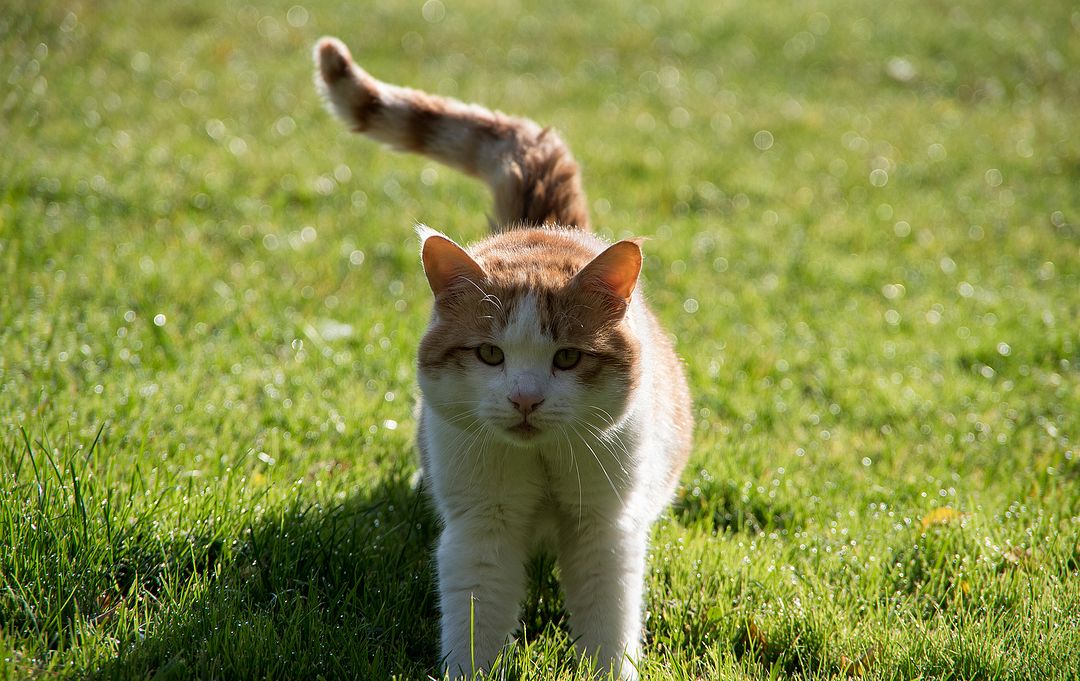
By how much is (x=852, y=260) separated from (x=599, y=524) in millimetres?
4017

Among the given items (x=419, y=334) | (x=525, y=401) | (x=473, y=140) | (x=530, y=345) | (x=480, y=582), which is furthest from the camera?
(x=419, y=334)

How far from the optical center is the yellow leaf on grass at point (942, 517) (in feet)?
11.1

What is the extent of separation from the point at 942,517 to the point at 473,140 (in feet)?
7.51

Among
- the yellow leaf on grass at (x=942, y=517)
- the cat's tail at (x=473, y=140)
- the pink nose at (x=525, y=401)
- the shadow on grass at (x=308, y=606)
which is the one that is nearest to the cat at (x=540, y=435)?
the pink nose at (x=525, y=401)

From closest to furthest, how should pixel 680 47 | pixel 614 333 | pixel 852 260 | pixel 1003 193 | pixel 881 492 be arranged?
pixel 614 333, pixel 881 492, pixel 852 260, pixel 1003 193, pixel 680 47

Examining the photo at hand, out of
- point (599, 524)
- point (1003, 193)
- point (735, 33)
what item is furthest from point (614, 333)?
point (735, 33)

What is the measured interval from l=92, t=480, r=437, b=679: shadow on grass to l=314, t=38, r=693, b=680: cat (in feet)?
0.56

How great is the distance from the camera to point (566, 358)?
267cm

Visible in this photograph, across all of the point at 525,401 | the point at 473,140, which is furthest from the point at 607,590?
the point at 473,140

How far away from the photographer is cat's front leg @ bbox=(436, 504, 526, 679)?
2.67 metres

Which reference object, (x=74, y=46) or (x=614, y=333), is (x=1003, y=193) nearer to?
(x=614, y=333)

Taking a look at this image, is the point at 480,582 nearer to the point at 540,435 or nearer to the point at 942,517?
the point at 540,435

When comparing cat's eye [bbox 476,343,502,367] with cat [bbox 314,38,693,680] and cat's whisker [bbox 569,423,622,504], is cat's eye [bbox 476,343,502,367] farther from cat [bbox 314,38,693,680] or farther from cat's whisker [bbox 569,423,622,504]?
cat's whisker [bbox 569,423,622,504]

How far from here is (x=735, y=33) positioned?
1128 cm
